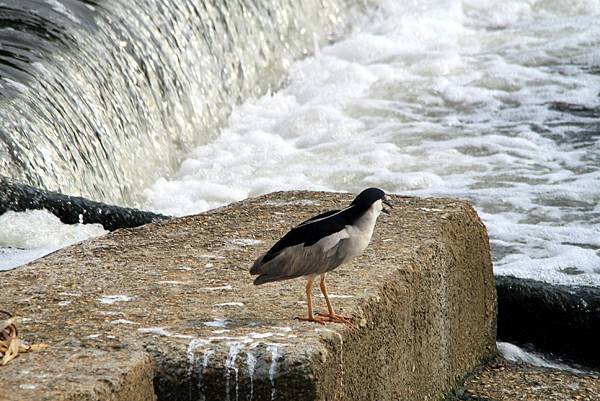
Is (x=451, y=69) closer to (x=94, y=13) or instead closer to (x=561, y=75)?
(x=561, y=75)

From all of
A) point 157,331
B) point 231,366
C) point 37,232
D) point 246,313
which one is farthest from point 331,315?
point 37,232

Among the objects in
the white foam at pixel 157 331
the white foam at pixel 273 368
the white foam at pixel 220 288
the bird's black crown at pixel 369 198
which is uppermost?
the bird's black crown at pixel 369 198

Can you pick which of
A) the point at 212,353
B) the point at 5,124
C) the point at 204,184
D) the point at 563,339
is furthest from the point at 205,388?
the point at 204,184

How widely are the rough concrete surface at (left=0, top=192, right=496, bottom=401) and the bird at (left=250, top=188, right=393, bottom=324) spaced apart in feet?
0.47

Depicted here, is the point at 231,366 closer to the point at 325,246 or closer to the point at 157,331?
the point at 157,331

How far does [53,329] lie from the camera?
3676 millimetres

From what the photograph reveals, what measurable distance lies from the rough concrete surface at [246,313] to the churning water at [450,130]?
1.75 metres

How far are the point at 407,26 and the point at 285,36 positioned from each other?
1.83 metres

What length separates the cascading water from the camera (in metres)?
7.47

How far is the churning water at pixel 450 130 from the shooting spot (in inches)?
311

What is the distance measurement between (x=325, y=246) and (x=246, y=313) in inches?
14.2

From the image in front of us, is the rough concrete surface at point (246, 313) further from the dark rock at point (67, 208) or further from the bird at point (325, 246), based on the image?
the dark rock at point (67, 208)

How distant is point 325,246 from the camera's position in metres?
3.64

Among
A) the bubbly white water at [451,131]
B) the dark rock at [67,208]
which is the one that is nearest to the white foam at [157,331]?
the dark rock at [67,208]
